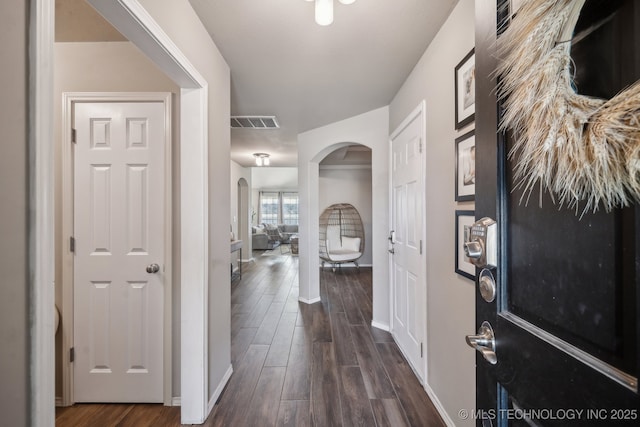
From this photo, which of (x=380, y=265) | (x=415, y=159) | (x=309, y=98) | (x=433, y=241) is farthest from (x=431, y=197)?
(x=309, y=98)

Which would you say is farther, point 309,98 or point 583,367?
point 309,98

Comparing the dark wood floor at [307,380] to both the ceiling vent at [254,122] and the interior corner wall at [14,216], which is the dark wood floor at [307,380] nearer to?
the interior corner wall at [14,216]

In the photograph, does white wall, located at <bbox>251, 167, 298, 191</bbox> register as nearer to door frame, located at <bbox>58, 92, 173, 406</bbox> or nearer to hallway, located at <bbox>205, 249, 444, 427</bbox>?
hallway, located at <bbox>205, 249, 444, 427</bbox>

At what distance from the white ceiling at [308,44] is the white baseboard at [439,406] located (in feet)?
7.90

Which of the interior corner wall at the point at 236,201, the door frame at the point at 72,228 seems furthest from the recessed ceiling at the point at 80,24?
the interior corner wall at the point at 236,201

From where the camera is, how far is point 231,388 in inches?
78.1

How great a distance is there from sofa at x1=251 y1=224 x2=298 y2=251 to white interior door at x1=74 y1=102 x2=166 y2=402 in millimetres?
6964

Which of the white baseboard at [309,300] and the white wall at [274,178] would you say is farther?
the white wall at [274,178]

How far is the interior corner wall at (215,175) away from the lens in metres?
1.56

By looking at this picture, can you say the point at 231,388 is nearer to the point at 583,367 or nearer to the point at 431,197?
the point at 431,197

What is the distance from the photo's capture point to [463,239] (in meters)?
1.49

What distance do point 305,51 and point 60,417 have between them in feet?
9.59

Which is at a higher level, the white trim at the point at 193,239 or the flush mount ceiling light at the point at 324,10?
the flush mount ceiling light at the point at 324,10

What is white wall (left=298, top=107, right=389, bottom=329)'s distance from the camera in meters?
3.07
